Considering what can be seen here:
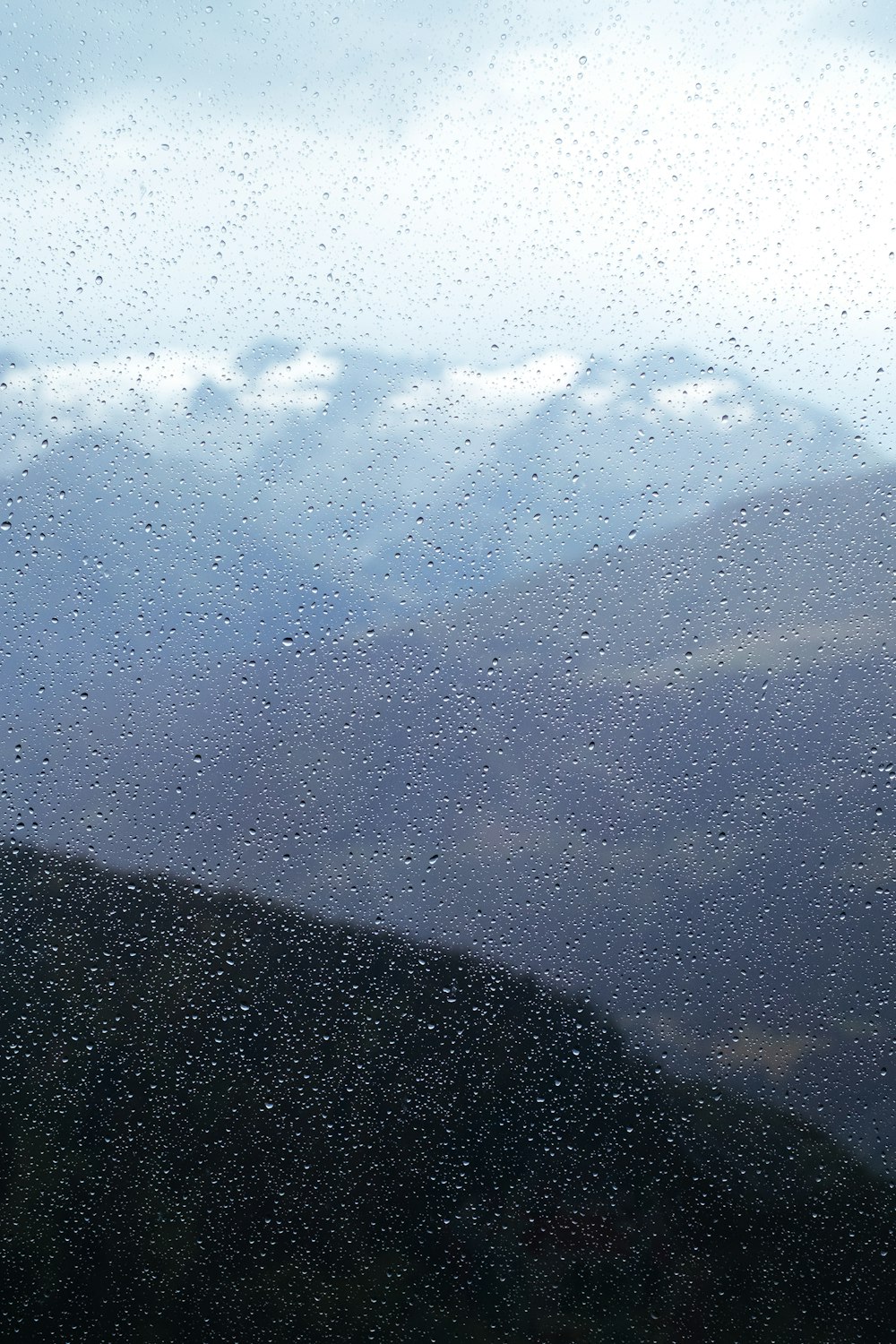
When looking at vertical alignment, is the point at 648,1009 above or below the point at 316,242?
below

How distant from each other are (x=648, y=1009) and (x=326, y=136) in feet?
5.70

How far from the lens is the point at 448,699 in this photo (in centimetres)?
179

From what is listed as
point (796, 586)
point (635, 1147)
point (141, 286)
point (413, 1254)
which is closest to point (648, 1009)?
point (635, 1147)

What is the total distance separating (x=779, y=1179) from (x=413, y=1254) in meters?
0.68

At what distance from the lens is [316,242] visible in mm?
1754

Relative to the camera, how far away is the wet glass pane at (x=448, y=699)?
66.5 inches

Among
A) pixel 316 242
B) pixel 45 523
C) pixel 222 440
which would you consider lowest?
pixel 45 523

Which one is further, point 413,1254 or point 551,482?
point 551,482

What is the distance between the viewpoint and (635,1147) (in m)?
1.69

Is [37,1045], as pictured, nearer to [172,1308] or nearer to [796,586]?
[172,1308]

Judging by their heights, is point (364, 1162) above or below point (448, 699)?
below

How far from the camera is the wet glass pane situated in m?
1.69

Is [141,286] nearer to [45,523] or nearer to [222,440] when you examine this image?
[222,440]

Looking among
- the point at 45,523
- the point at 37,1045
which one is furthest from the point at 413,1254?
the point at 45,523
